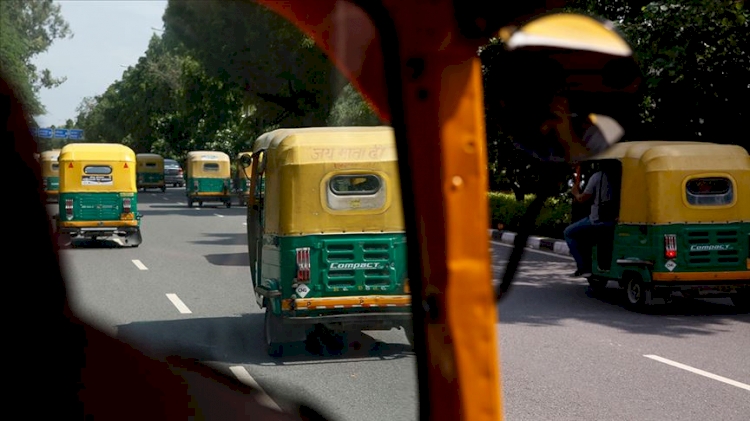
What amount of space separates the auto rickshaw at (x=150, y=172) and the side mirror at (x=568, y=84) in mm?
497

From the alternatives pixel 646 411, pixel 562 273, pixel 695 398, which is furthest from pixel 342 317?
pixel 562 273

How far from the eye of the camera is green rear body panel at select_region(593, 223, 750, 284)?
10227mm

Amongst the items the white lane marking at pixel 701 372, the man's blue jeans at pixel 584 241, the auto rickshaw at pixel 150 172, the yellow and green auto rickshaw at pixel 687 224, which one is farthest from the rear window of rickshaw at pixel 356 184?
the man's blue jeans at pixel 584 241

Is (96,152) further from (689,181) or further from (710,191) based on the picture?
(710,191)

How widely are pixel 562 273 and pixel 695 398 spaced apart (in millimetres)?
6881

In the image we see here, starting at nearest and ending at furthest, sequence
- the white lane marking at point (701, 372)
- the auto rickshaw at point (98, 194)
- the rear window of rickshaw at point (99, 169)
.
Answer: the auto rickshaw at point (98, 194) → the rear window of rickshaw at point (99, 169) → the white lane marking at point (701, 372)

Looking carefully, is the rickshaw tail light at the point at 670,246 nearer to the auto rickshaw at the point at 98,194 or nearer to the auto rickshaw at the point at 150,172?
the auto rickshaw at the point at 98,194

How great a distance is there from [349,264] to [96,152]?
141 inches

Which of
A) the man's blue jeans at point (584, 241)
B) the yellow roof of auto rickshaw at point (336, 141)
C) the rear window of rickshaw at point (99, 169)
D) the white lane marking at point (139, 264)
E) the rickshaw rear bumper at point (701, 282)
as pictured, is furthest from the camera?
the man's blue jeans at point (584, 241)

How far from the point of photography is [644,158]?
10.3 meters

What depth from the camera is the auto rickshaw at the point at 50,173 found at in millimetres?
1060

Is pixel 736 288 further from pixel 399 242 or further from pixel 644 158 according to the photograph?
pixel 399 242

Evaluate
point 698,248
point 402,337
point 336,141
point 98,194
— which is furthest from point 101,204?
point 698,248

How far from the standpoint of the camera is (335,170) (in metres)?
1.56
